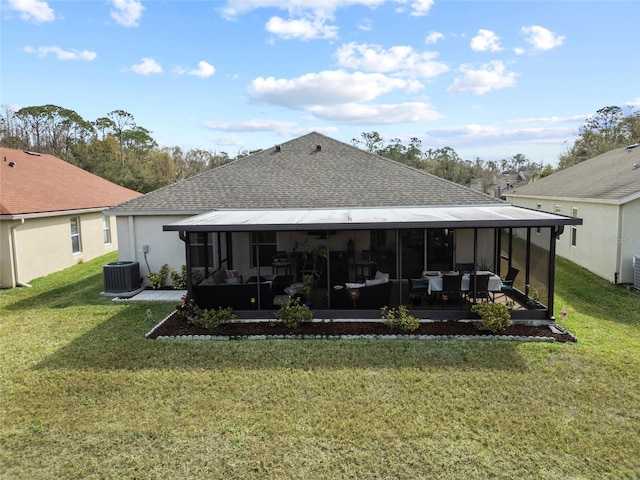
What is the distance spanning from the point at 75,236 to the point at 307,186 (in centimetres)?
1126

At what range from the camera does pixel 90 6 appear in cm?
1214

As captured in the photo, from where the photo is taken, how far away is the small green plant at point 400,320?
8.86 metres

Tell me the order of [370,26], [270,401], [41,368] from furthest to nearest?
[370,26]
[41,368]
[270,401]

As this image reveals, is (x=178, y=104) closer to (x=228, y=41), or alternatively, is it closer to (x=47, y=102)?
(x=228, y=41)

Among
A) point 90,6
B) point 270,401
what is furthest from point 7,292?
point 270,401

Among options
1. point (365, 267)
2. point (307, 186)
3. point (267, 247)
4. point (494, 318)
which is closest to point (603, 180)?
point (365, 267)

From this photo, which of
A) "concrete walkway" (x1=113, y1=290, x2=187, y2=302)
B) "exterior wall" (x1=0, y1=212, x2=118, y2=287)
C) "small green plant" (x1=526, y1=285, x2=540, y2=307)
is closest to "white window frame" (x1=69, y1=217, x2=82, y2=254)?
"exterior wall" (x1=0, y1=212, x2=118, y2=287)

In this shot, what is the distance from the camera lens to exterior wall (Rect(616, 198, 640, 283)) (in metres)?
13.4

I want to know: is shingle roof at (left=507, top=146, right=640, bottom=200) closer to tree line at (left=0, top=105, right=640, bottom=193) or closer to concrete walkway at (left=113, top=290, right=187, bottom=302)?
concrete walkway at (left=113, top=290, right=187, bottom=302)

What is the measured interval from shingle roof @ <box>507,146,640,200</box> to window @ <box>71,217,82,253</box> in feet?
71.1

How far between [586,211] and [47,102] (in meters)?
55.5

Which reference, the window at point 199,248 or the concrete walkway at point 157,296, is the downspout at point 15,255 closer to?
the concrete walkway at point 157,296

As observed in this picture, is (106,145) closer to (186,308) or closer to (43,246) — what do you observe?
(43,246)

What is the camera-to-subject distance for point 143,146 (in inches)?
2217
